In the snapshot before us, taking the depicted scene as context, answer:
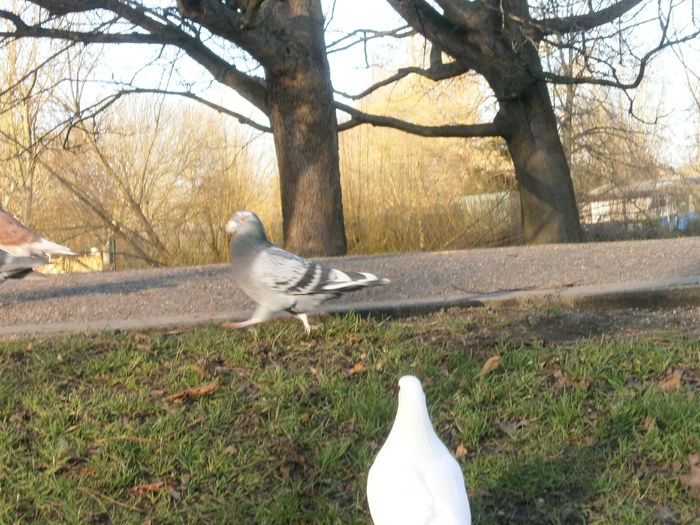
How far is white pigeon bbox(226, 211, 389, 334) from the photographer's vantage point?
15.3 feet

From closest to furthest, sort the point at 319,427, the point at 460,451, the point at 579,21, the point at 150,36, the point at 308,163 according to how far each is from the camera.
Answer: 1. the point at 460,451
2. the point at 319,427
3. the point at 150,36
4. the point at 579,21
5. the point at 308,163

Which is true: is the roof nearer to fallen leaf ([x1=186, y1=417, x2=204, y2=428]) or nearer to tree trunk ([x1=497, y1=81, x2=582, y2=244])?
tree trunk ([x1=497, y1=81, x2=582, y2=244])

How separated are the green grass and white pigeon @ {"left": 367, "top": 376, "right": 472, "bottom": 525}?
671 mm

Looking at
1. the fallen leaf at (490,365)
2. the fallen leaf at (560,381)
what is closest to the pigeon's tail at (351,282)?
the fallen leaf at (490,365)

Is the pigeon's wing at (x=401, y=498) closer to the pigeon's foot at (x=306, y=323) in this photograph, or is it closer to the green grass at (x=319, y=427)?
the green grass at (x=319, y=427)

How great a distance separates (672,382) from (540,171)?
899 cm

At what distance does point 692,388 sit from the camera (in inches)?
149

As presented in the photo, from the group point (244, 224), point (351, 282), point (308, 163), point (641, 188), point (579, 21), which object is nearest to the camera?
point (351, 282)

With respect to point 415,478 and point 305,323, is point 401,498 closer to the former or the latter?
point 415,478

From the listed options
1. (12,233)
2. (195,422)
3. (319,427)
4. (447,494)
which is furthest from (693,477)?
(12,233)

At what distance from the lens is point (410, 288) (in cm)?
654

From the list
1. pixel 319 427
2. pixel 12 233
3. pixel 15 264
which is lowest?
pixel 319 427

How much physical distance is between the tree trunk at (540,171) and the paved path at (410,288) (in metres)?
3.49

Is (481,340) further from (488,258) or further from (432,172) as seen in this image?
(432,172)
